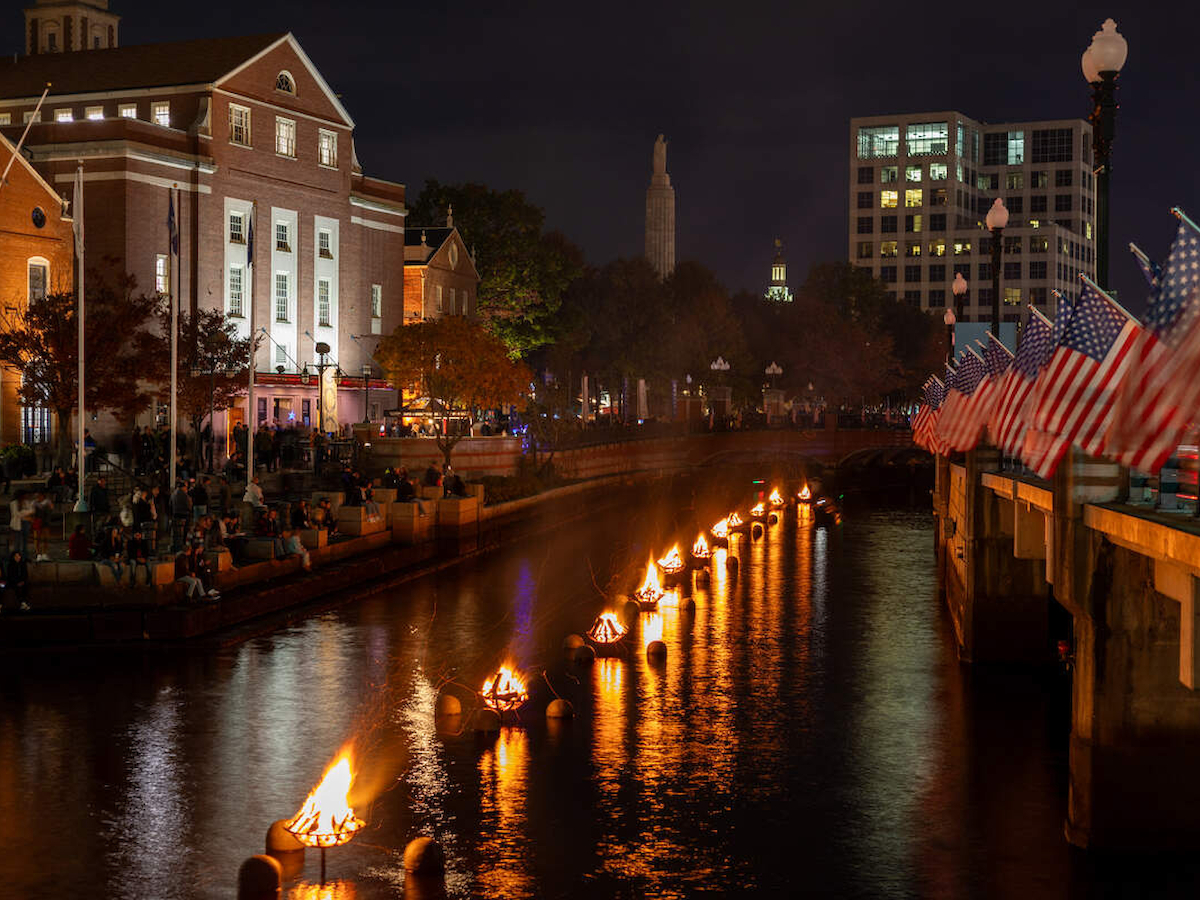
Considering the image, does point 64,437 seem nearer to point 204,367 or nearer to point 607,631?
point 204,367

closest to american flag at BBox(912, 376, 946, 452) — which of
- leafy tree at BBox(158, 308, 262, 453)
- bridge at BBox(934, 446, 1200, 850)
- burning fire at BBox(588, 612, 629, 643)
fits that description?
burning fire at BBox(588, 612, 629, 643)

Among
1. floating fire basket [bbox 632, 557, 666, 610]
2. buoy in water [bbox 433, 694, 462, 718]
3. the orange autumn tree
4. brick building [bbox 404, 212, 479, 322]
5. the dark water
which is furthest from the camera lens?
brick building [bbox 404, 212, 479, 322]

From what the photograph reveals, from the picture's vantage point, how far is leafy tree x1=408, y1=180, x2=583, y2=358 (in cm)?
9412

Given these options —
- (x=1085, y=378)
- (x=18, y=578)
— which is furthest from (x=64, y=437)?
(x=1085, y=378)

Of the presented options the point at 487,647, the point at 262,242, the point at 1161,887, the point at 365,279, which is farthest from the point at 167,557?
the point at 365,279

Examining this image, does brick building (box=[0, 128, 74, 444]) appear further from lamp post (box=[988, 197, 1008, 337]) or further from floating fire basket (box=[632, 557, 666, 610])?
lamp post (box=[988, 197, 1008, 337])

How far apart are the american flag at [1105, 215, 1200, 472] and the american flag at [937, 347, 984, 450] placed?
582 inches

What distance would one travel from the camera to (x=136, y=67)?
70062mm

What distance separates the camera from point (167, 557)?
29.7 meters

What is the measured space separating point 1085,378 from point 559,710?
35.5 ft

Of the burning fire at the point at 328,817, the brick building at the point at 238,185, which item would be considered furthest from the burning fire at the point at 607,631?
the brick building at the point at 238,185

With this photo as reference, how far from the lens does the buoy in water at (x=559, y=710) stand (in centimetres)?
2347

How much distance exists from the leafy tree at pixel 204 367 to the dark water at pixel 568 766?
20861 millimetres

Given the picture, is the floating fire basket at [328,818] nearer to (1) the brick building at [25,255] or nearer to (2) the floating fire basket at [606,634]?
(2) the floating fire basket at [606,634]
